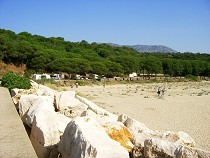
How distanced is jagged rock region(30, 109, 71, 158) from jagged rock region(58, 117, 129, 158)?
1.41 ft

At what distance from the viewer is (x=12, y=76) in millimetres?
14008

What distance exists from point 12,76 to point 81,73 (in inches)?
2050

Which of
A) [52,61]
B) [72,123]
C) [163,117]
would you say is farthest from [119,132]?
[52,61]

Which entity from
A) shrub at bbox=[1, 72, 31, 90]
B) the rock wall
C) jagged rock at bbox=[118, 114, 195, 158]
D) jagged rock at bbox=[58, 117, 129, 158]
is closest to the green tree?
shrub at bbox=[1, 72, 31, 90]

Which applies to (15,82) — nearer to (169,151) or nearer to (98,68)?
(169,151)

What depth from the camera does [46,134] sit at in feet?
17.8

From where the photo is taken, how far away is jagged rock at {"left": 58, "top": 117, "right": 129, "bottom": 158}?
4.11 m

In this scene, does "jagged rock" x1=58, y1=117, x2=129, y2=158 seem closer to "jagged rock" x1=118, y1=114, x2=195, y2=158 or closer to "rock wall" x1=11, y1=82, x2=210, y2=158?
"rock wall" x1=11, y1=82, x2=210, y2=158

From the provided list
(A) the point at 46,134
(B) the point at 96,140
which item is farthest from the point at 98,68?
(B) the point at 96,140

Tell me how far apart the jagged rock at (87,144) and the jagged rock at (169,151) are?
731mm

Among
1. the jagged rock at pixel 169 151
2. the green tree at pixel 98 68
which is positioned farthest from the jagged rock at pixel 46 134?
the green tree at pixel 98 68

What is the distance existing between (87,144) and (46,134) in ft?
4.85

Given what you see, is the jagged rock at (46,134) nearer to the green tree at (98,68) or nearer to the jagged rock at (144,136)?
the jagged rock at (144,136)

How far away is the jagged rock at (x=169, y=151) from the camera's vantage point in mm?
4387
